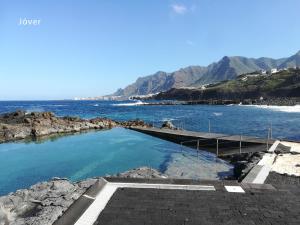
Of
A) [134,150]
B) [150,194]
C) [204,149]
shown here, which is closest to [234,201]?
[150,194]

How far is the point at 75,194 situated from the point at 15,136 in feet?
112

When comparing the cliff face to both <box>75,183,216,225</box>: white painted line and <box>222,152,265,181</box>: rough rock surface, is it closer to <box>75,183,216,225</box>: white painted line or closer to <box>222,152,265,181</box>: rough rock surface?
<box>222,152,265,181</box>: rough rock surface

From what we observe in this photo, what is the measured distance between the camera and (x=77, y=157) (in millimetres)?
29750

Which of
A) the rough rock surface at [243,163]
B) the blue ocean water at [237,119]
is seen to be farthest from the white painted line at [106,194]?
the blue ocean water at [237,119]

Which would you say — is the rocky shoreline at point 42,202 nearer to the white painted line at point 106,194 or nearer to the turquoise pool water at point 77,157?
the white painted line at point 106,194

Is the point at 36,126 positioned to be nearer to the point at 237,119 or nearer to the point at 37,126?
the point at 37,126

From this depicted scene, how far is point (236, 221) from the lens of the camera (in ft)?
25.4

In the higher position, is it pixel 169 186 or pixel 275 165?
pixel 169 186

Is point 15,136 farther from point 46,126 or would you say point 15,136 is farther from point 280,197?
point 280,197

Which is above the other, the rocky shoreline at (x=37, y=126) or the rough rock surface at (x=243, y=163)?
the rough rock surface at (x=243, y=163)

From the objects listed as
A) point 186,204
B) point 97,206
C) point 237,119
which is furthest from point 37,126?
point 186,204

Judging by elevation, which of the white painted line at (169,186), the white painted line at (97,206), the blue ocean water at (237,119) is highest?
the white painted line at (97,206)

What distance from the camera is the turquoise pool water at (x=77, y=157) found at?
23.3m

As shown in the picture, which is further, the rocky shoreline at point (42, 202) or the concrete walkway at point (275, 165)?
the concrete walkway at point (275, 165)
